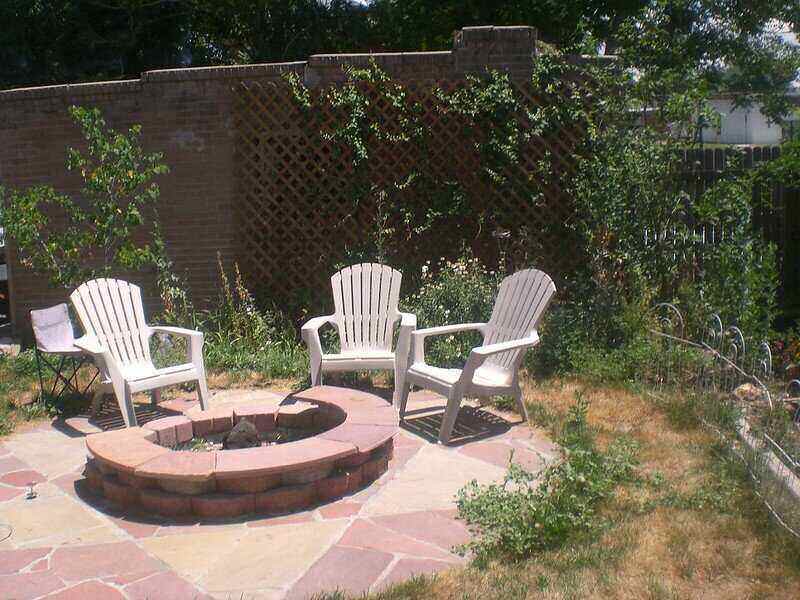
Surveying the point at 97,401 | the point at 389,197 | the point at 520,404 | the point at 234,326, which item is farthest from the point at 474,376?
the point at 234,326

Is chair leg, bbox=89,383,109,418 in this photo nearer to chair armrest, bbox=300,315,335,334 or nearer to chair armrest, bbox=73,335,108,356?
chair armrest, bbox=73,335,108,356

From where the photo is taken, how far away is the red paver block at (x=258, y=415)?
Result: 186 inches

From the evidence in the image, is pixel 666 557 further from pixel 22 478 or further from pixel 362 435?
pixel 22 478

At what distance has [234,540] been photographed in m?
3.58

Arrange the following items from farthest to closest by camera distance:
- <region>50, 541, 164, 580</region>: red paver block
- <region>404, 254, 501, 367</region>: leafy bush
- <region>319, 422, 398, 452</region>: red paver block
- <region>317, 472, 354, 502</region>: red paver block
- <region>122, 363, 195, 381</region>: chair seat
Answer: <region>404, 254, 501, 367</region>: leafy bush < <region>122, 363, 195, 381</region>: chair seat < <region>319, 422, 398, 452</region>: red paver block < <region>317, 472, 354, 502</region>: red paver block < <region>50, 541, 164, 580</region>: red paver block

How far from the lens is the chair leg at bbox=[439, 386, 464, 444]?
4.89 meters

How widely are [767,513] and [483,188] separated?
4.48m

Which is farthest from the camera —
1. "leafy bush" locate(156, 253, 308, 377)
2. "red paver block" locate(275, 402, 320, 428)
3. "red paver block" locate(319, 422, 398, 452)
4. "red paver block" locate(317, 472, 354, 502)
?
"leafy bush" locate(156, 253, 308, 377)

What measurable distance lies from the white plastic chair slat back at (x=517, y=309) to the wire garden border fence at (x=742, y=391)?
0.95 m

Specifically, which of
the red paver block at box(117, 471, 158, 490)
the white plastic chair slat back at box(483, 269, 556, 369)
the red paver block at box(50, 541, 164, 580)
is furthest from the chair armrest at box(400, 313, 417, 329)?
the red paver block at box(50, 541, 164, 580)

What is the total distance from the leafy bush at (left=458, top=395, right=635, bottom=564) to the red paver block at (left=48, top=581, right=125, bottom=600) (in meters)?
1.38

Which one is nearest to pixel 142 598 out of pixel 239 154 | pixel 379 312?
pixel 379 312

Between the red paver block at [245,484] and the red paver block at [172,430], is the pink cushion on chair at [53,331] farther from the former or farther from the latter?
the red paver block at [245,484]

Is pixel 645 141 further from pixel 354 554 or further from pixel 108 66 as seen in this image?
pixel 108 66
